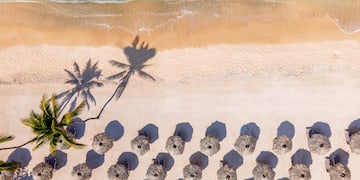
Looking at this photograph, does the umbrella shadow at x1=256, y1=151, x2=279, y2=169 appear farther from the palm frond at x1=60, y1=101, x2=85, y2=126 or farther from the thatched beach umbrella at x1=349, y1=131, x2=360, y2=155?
the palm frond at x1=60, y1=101, x2=85, y2=126

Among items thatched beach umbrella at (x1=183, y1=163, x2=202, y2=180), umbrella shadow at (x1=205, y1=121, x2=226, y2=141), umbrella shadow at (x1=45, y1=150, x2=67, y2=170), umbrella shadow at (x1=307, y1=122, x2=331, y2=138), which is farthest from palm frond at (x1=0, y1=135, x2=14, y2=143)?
umbrella shadow at (x1=307, y1=122, x2=331, y2=138)

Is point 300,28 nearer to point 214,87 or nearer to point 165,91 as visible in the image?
point 214,87

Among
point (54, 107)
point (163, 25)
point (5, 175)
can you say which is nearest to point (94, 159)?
point (54, 107)

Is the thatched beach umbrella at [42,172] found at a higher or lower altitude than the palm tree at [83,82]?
lower

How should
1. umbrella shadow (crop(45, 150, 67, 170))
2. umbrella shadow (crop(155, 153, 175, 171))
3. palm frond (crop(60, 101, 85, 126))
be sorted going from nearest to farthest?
palm frond (crop(60, 101, 85, 126)) < umbrella shadow (crop(155, 153, 175, 171)) < umbrella shadow (crop(45, 150, 67, 170))

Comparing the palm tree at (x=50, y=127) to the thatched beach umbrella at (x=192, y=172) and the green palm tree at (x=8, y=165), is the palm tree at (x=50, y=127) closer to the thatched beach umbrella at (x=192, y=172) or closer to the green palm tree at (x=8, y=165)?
the green palm tree at (x=8, y=165)

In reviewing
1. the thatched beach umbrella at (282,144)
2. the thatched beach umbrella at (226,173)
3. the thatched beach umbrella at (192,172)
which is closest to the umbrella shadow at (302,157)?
the thatched beach umbrella at (282,144)
